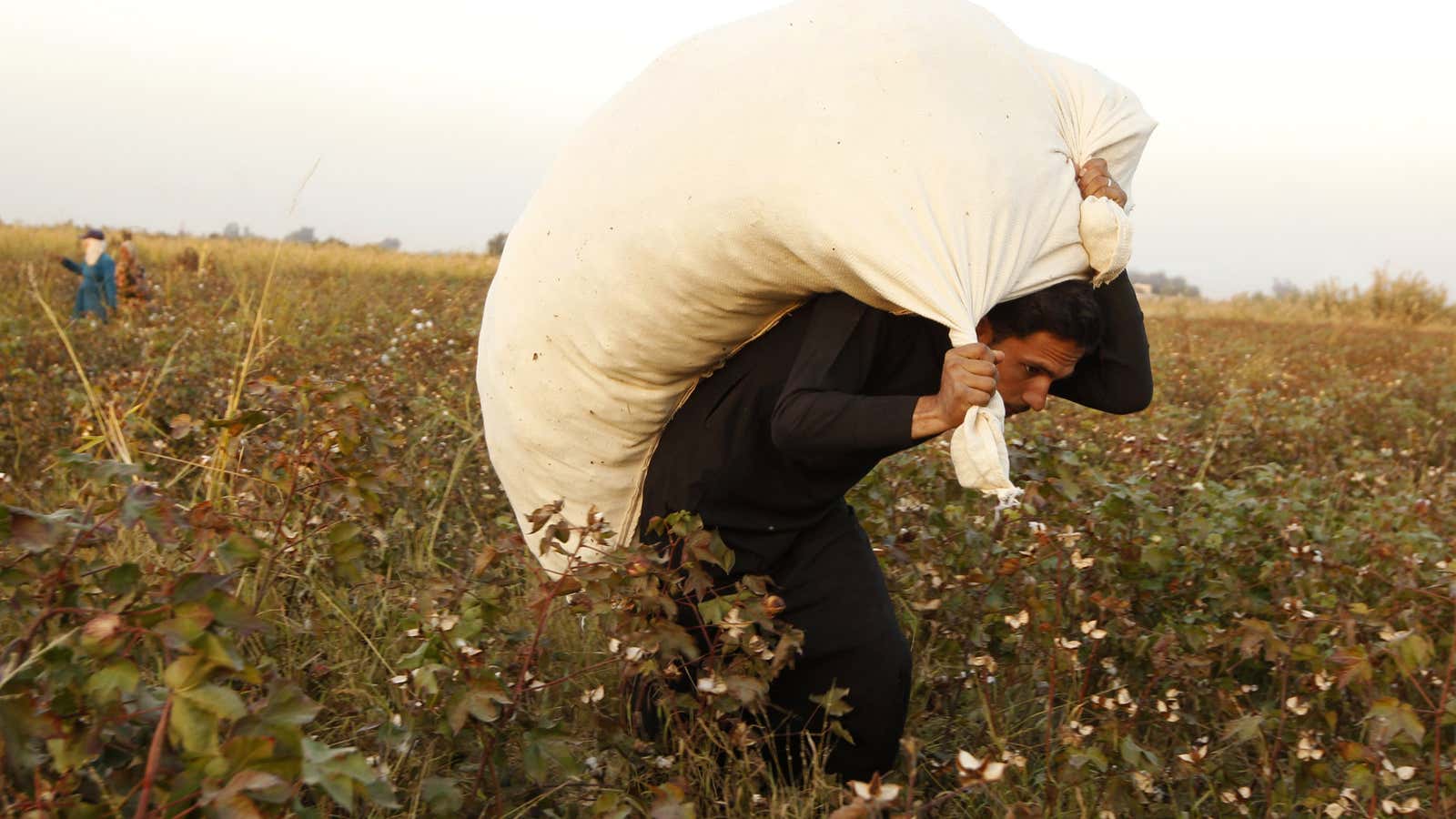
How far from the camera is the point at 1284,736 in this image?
2.71 metres

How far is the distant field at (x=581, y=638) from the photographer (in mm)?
1557

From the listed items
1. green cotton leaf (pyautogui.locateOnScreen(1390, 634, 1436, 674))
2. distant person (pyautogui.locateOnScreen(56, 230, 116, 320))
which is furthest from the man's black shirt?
distant person (pyautogui.locateOnScreen(56, 230, 116, 320))

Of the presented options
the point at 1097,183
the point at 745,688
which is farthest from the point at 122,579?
the point at 1097,183

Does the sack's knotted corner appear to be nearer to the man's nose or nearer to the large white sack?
the large white sack

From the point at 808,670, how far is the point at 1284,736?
3.48 feet

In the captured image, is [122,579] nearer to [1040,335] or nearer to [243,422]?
[243,422]

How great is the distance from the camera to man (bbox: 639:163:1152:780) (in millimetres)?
2107

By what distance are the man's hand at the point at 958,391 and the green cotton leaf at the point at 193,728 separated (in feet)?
3.66

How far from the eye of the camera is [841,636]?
8.47 ft

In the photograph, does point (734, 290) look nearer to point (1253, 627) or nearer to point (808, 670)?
point (808, 670)

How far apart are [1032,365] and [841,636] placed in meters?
0.69

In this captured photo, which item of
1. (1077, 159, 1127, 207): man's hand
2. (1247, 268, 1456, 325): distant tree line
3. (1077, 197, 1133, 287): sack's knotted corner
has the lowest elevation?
Answer: (1247, 268, 1456, 325): distant tree line

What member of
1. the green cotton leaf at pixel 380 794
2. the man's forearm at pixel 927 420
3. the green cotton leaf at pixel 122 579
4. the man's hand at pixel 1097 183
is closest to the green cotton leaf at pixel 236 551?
the green cotton leaf at pixel 122 579

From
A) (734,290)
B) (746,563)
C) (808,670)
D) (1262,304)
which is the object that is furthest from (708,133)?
(1262,304)
